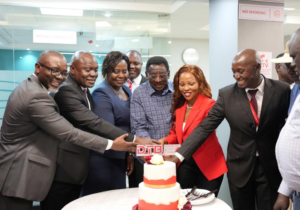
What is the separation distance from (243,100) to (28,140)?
1754 mm

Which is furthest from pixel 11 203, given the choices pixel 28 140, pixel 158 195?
pixel 158 195

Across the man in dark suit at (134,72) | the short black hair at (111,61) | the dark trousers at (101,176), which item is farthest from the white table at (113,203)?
the man in dark suit at (134,72)

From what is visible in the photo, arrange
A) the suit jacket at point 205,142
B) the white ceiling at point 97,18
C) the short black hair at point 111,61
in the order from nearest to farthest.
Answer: the suit jacket at point 205,142, the short black hair at point 111,61, the white ceiling at point 97,18

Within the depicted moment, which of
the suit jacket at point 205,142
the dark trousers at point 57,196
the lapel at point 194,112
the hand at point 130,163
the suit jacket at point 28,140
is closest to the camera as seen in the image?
the suit jacket at point 28,140

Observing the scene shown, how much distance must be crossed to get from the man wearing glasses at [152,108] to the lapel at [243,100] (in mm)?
672

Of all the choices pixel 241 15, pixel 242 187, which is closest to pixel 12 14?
pixel 241 15

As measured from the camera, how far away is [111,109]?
277 cm

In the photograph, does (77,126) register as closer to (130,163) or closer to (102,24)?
(130,163)

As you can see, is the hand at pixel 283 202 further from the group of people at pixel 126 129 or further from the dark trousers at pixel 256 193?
the dark trousers at pixel 256 193

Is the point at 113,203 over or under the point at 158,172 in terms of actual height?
under

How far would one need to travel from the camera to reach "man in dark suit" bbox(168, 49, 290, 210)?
2.40m

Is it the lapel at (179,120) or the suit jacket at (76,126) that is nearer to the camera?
the suit jacket at (76,126)

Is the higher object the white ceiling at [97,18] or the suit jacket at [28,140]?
the white ceiling at [97,18]

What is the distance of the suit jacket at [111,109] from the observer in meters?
2.73
